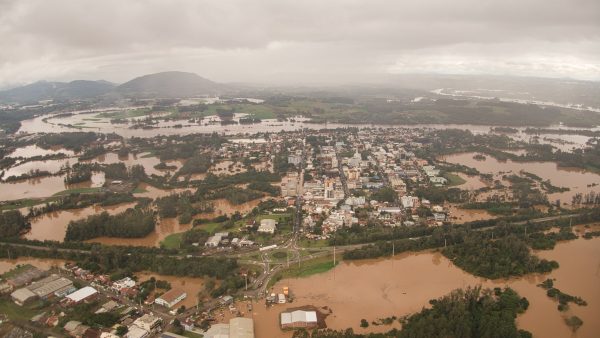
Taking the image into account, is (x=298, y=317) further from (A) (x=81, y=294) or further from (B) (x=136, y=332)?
(A) (x=81, y=294)

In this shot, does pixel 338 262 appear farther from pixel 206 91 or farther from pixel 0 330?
pixel 206 91

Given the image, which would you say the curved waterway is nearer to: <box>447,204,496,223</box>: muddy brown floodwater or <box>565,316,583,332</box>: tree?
<box>447,204,496,223</box>: muddy brown floodwater

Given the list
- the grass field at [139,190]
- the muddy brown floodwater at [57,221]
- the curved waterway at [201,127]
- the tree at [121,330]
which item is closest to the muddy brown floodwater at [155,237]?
the muddy brown floodwater at [57,221]

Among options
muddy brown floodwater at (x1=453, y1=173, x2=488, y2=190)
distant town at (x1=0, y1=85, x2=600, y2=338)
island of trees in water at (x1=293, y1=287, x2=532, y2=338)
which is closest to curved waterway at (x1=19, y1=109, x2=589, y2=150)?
distant town at (x1=0, y1=85, x2=600, y2=338)

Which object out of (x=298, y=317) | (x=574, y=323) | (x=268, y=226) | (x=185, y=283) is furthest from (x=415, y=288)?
(x=185, y=283)

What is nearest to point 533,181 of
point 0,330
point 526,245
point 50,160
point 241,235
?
point 526,245

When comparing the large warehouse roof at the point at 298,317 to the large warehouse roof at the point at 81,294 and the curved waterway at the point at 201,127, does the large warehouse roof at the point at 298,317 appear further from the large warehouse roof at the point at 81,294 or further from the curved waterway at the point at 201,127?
the curved waterway at the point at 201,127
